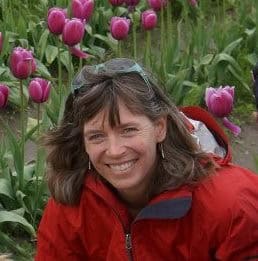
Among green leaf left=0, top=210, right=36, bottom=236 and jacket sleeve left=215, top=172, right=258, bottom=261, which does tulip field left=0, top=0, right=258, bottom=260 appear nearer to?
green leaf left=0, top=210, right=36, bottom=236

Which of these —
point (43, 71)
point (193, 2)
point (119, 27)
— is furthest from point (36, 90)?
point (193, 2)

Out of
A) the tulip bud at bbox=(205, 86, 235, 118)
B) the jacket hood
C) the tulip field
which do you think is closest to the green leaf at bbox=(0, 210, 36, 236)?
the tulip field

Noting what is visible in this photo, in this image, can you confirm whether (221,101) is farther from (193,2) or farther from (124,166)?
(193,2)

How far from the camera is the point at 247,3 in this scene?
16.6 ft

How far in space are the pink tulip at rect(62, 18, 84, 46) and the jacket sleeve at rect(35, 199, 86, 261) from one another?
2.84 feet

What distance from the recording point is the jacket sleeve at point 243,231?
237cm

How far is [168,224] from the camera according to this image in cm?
249

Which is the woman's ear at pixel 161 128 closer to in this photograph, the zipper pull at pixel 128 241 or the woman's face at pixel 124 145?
the woman's face at pixel 124 145

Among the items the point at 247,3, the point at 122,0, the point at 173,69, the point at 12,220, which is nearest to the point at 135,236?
Result: the point at 12,220

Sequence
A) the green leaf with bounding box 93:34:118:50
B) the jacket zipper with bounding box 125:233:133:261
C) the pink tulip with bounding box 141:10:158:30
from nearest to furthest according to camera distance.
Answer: the jacket zipper with bounding box 125:233:133:261 < the pink tulip with bounding box 141:10:158:30 < the green leaf with bounding box 93:34:118:50

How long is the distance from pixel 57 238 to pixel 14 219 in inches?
27.0

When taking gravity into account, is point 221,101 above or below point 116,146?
below

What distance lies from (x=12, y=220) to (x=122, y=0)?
1180 millimetres

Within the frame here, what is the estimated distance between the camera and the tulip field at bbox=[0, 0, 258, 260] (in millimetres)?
3318
